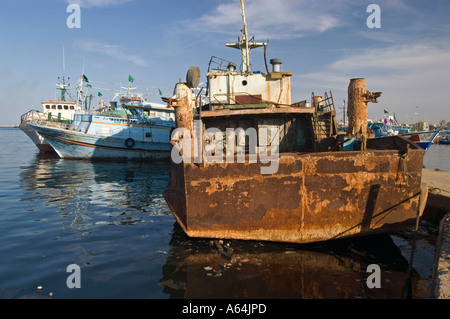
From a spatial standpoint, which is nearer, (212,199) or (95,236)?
(212,199)

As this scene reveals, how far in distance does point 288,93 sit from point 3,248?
363 inches

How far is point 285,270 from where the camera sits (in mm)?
5023

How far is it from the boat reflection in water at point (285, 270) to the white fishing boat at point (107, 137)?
2053cm

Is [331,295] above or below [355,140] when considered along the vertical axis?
below

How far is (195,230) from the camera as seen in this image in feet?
18.9

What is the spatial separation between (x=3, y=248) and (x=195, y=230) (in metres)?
4.02

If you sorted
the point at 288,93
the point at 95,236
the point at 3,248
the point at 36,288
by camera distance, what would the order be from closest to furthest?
the point at 36,288 → the point at 3,248 → the point at 95,236 → the point at 288,93

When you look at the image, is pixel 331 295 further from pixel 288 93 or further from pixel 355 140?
pixel 288 93

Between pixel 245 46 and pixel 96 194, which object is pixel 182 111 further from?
pixel 245 46

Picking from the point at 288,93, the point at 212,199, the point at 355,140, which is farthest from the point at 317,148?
the point at 212,199

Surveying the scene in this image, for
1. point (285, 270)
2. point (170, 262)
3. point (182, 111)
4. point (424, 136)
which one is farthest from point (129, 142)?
point (424, 136)

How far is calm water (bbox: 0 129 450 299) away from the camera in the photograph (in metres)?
4.48
